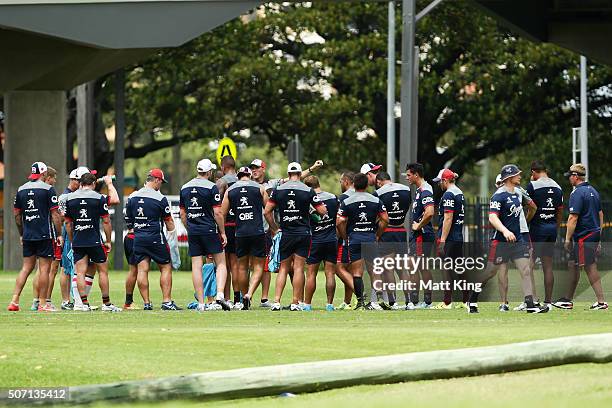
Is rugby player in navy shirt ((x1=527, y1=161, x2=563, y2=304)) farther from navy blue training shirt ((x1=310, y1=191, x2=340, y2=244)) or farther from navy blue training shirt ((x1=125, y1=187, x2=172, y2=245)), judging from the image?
navy blue training shirt ((x1=125, y1=187, x2=172, y2=245))

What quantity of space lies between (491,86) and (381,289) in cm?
2631

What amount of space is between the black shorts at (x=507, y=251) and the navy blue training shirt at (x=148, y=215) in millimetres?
4460

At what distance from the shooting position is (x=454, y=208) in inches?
865

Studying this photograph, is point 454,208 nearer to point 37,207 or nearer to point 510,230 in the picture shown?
point 510,230

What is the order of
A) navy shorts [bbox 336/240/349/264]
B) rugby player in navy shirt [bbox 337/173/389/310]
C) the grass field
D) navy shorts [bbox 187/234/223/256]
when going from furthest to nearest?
navy shorts [bbox 336/240/349/264] → navy shorts [bbox 187/234/223/256] → rugby player in navy shirt [bbox 337/173/389/310] → the grass field

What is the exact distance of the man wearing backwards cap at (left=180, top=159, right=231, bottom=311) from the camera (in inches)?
871

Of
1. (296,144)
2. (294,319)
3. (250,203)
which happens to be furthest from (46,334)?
(296,144)

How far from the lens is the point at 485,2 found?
32.4 meters

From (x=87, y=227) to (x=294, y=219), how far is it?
2793 millimetres

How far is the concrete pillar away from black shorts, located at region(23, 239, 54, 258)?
15869 millimetres

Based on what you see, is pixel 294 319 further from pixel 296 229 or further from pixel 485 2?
pixel 485 2

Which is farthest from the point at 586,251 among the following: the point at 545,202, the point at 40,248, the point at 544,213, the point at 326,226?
the point at 40,248

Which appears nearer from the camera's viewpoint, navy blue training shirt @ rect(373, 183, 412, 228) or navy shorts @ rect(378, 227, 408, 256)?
navy shorts @ rect(378, 227, 408, 256)

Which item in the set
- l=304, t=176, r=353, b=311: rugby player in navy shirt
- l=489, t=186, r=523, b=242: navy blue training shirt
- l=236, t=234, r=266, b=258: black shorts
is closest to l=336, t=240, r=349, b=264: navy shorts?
l=304, t=176, r=353, b=311: rugby player in navy shirt
